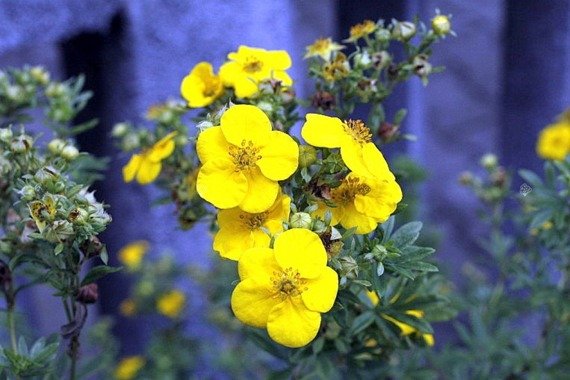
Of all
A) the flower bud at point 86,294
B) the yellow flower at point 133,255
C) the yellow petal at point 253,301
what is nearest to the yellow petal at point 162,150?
the flower bud at point 86,294

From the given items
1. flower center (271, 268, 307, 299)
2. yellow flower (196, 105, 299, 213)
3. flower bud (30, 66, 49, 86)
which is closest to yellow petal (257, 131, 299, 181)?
yellow flower (196, 105, 299, 213)

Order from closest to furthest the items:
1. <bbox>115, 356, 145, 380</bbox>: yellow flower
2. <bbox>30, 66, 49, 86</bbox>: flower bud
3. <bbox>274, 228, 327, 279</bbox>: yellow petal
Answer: <bbox>274, 228, 327, 279</bbox>: yellow petal
<bbox>30, 66, 49, 86</bbox>: flower bud
<bbox>115, 356, 145, 380</bbox>: yellow flower

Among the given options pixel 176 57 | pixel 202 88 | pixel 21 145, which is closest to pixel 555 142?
pixel 176 57

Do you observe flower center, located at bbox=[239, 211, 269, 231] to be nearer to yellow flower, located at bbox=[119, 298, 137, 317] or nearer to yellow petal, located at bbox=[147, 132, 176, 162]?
yellow petal, located at bbox=[147, 132, 176, 162]

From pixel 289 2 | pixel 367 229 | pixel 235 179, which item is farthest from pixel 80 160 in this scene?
pixel 289 2

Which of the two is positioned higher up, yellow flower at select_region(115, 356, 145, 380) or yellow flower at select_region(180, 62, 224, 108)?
yellow flower at select_region(180, 62, 224, 108)

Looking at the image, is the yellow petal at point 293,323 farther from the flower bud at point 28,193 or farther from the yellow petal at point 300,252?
the flower bud at point 28,193

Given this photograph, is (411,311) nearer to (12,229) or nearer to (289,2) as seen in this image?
(12,229)
